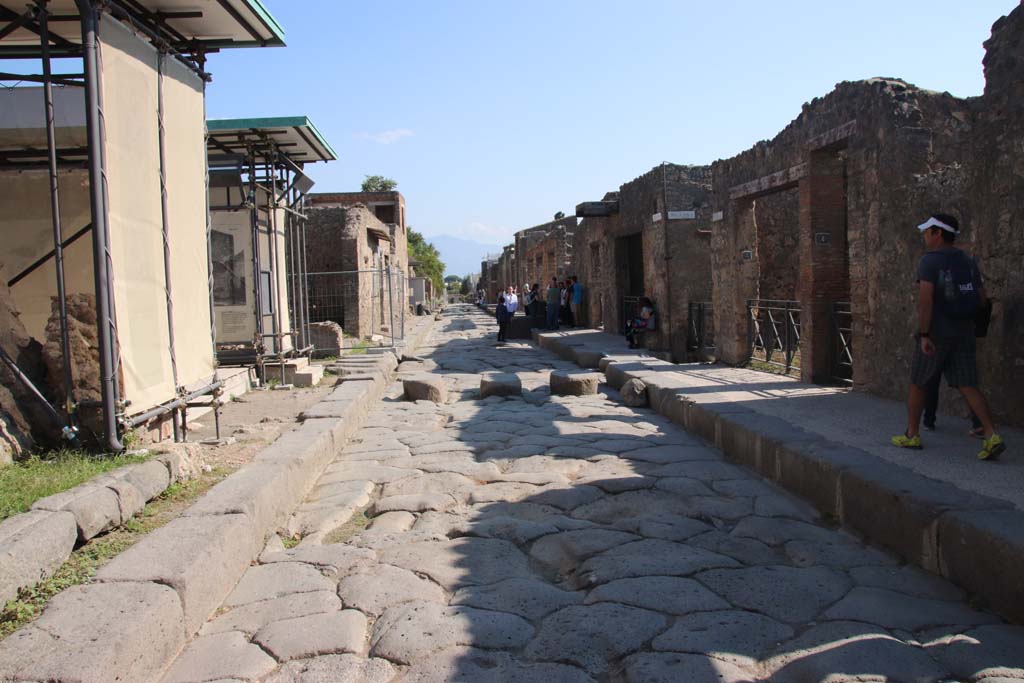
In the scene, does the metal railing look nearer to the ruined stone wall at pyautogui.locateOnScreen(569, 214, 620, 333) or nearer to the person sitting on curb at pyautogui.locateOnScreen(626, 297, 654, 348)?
the person sitting on curb at pyautogui.locateOnScreen(626, 297, 654, 348)

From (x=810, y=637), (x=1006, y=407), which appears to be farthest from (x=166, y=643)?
(x=1006, y=407)

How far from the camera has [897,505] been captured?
12.7 feet

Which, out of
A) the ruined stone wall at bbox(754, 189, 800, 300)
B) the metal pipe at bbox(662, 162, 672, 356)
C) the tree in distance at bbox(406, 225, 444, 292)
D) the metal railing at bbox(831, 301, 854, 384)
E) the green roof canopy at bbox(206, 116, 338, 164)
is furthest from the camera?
the tree in distance at bbox(406, 225, 444, 292)

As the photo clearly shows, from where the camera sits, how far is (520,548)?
405cm

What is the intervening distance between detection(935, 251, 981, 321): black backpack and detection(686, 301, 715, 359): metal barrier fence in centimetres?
762

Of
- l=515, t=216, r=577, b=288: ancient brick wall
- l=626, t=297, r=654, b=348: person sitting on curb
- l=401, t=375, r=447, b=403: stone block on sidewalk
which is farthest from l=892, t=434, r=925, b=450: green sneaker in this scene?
l=515, t=216, r=577, b=288: ancient brick wall

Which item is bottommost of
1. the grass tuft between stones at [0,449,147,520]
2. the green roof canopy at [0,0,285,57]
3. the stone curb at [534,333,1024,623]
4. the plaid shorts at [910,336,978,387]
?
the stone curb at [534,333,1024,623]

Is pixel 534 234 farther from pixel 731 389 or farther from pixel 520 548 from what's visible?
pixel 520 548

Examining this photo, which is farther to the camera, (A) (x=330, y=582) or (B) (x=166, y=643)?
(A) (x=330, y=582)

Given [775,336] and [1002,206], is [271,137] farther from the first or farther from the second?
[1002,206]

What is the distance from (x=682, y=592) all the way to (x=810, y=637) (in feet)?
1.88

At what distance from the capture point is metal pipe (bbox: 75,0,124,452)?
176 inches

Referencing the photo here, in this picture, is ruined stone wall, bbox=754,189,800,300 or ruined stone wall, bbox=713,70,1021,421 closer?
ruined stone wall, bbox=713,70,1021,421

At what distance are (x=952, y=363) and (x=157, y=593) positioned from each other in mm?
4218
